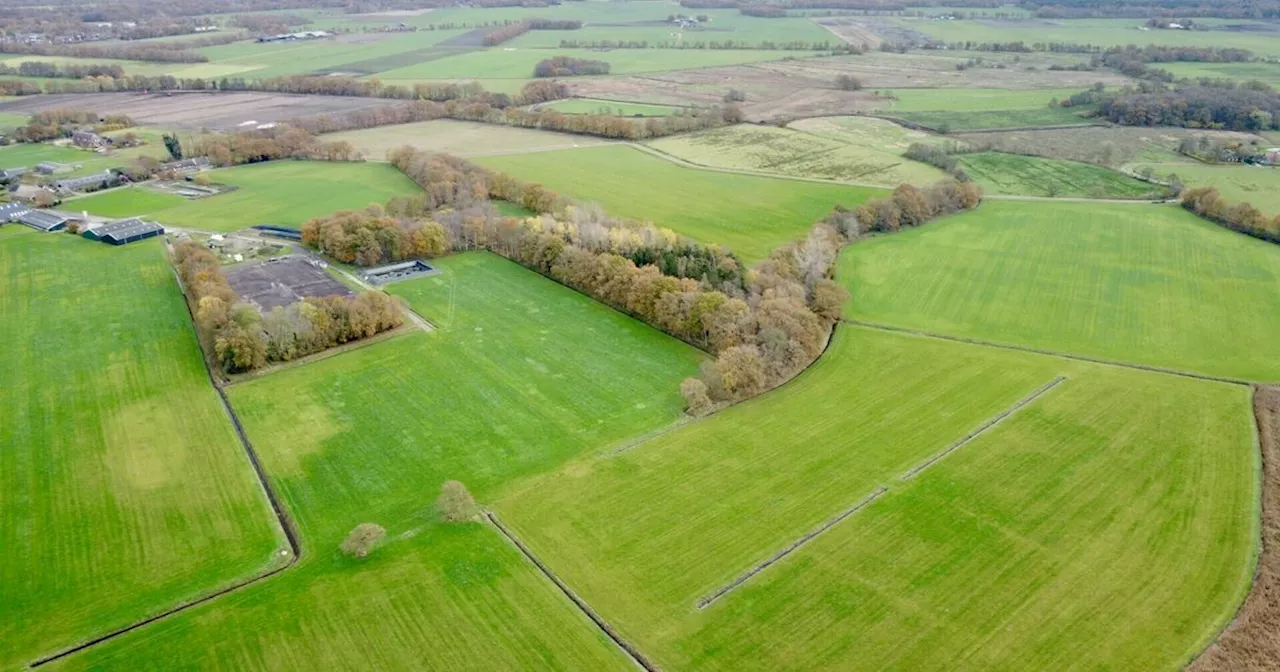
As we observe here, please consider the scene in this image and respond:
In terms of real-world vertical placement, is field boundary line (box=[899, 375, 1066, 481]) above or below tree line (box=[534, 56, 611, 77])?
below

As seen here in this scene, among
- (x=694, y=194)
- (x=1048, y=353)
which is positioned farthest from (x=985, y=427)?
(x=694, y=194)

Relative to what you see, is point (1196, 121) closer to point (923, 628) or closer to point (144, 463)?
point (923, 628)

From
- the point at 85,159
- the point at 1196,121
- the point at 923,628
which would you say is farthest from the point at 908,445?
the point at 85,159

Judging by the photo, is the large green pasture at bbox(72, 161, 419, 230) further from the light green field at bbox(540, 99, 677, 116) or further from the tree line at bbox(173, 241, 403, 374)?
the light green field at bbox(540, 99, 677, 116)

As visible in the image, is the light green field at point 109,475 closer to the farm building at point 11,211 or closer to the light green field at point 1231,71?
the farm building at point 11,211

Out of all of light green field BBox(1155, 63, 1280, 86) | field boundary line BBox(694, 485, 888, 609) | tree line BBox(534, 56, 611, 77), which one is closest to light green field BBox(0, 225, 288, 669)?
field boundary line BBox(694, 485, 888, 609)

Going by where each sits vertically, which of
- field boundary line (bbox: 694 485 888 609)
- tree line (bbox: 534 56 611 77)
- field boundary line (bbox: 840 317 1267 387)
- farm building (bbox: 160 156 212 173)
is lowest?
field boundary line (bbox: 694 485 888 609)
